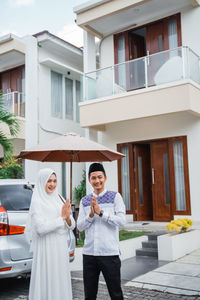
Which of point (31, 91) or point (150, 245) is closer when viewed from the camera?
point (150, 245)

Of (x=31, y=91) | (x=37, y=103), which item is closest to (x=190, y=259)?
(x=37, y=103)

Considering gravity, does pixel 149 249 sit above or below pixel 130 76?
below

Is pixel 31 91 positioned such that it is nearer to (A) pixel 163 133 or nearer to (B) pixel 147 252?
(A) pixel 163 133

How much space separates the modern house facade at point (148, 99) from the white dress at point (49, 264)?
23.1 ft

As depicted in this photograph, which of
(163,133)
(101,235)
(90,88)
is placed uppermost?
(90,88)

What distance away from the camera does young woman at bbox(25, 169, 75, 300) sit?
359cm

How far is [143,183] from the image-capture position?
12062mm

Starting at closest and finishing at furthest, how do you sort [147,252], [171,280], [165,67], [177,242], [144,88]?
[171,280]
[177,242]
[147,252]
[165,67]
[144,88]

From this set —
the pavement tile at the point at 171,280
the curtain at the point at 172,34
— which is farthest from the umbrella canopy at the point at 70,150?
the curtain at the point at 172,34

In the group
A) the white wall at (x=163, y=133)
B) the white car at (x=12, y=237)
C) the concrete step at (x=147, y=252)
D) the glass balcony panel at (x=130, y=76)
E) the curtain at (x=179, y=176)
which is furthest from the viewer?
the glass balcony panel at (x=130, y=76)

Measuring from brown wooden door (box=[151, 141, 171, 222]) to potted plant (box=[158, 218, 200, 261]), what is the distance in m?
2.68

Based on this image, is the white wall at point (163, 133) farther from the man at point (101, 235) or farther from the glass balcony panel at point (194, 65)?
the man at point (101, 235)

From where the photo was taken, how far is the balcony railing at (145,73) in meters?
10.2

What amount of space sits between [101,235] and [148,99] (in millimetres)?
7375
